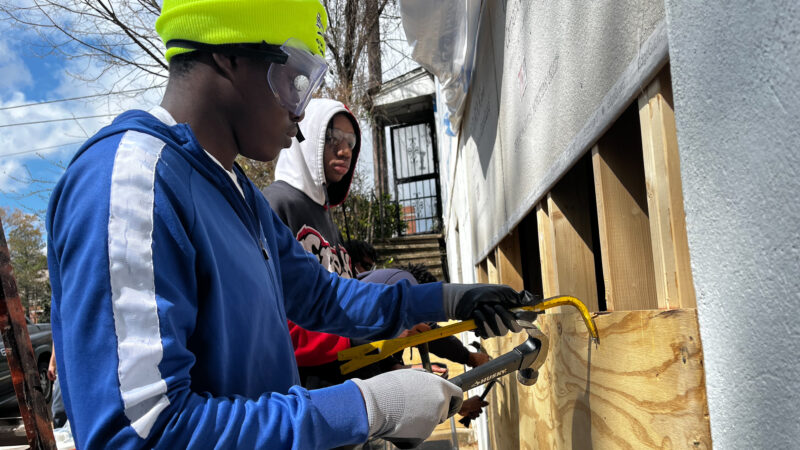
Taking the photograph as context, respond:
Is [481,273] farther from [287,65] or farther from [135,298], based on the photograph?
[135,298]

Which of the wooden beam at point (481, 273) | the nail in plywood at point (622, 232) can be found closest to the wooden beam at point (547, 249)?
the nail in plywood at point (622, 232)

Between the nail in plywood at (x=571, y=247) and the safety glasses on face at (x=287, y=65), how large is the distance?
872mm

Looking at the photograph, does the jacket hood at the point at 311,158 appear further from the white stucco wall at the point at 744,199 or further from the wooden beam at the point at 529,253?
the white stucco wall at the point at 744,199

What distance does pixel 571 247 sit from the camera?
1915 mm

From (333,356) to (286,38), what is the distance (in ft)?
5.26

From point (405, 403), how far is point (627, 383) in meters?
0.46

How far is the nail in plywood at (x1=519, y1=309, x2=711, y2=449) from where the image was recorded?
0.91 m

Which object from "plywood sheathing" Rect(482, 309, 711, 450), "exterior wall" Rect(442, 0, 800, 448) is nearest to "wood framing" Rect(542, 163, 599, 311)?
"plywood sheathing" Rect(482, 309, 711, 450)

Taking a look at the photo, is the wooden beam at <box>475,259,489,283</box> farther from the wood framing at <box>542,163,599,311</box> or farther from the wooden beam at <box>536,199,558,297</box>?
the wood framing at <box>542,163,599,311</box>

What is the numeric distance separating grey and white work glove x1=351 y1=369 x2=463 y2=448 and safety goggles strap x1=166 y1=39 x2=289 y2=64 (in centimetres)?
80

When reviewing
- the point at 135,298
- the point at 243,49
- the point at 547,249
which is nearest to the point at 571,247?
the point at 547,249

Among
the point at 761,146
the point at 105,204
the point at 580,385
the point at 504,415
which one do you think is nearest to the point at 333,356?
the point at 504,415

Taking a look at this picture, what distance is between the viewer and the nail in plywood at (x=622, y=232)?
1.38 metres

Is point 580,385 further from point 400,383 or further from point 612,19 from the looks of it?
point 612,19
